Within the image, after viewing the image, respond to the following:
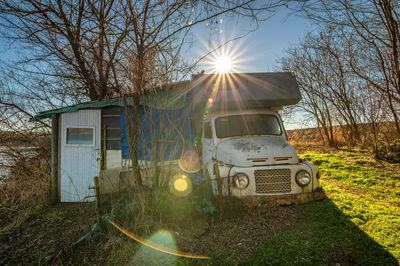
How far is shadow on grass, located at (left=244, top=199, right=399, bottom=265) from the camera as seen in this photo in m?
2.42

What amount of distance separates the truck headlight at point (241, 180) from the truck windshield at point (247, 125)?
1368 mm

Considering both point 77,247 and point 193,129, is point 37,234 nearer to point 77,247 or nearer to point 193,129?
point 77,247

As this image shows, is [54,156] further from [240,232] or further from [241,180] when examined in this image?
[240,232]

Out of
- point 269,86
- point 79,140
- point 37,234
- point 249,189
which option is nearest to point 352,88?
point 269,86

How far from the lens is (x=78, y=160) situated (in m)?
7.02

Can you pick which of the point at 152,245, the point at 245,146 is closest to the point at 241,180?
the point at 245,146

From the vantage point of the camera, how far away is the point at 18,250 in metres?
3.73

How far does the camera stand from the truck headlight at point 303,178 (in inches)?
147

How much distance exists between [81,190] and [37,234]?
2653 millimetres

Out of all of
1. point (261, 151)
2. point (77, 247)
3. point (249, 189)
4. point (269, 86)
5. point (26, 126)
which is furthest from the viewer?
point (26, 126)

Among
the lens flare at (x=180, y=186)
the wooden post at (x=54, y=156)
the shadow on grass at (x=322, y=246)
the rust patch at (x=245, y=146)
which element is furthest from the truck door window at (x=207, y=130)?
the wooden post at (x=54, y=156)

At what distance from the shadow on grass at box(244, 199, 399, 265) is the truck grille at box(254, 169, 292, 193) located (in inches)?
23.9

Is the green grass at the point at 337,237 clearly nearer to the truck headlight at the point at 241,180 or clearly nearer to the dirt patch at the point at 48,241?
the truck headlight at the point at 241,180

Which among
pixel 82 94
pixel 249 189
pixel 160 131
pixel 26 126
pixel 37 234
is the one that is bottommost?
pixel 37 234
